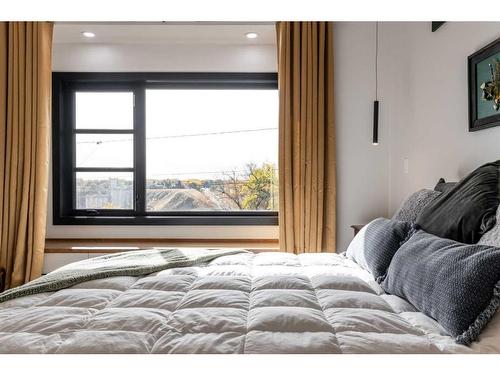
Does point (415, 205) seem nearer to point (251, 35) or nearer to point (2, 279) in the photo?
point (251, 35)

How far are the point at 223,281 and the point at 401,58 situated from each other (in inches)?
105

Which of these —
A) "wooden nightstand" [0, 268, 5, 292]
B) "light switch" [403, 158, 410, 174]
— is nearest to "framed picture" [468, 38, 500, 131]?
"light switch" [403, 158, 410, 174]

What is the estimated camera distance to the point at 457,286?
1.12 metres

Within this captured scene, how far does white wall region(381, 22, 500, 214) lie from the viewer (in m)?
2.24

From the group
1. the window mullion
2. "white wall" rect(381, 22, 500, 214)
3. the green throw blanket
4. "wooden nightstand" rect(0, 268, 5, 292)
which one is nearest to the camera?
the green throw blanket

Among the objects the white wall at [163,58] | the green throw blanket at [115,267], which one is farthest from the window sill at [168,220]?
the green throw blanket at [115,267]

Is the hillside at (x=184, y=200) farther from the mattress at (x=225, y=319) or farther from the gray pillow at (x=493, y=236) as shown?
the gray pillow at (x=493, y=236)

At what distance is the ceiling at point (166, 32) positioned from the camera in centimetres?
314

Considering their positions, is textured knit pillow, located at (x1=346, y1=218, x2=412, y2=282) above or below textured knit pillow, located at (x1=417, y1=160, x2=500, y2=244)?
below

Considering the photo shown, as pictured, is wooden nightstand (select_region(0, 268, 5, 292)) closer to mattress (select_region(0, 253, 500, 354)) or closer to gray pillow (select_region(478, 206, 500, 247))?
mattress (select_region(0, 253, 500, 354))

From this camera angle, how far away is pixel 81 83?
3.69 m

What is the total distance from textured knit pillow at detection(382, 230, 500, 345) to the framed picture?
1.01m

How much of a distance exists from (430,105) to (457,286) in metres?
2.03

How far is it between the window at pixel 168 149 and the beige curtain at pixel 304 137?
41 cm
